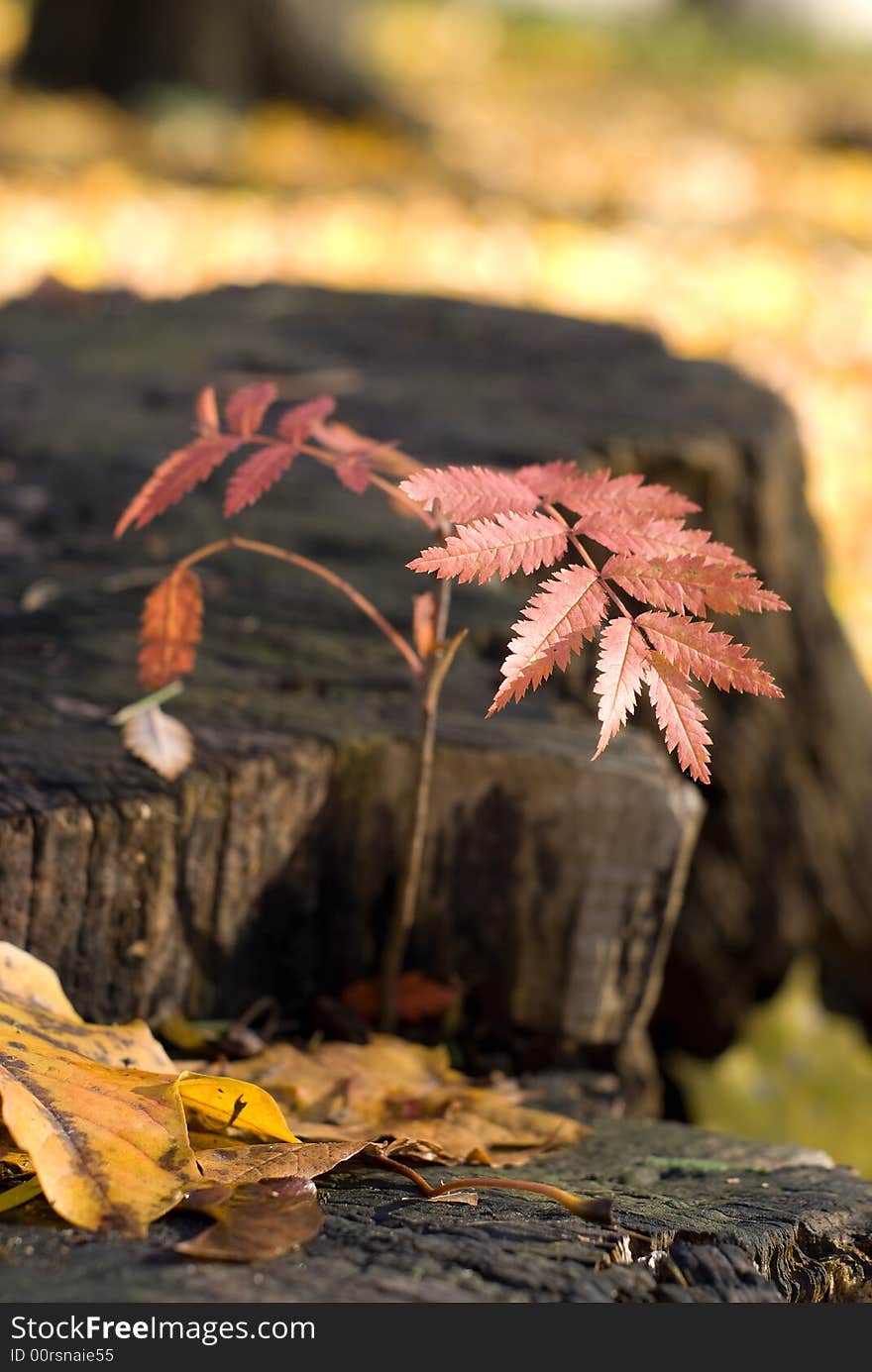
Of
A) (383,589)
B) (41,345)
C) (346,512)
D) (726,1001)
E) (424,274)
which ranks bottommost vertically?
(726,1001)

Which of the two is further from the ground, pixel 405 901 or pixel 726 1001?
pixel 405 901

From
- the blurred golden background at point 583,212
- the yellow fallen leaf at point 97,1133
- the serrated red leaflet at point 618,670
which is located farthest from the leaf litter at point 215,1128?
the blurred golden background at point 583,212

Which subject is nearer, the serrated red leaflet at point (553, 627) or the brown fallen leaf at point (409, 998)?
the serrated red leaflet at point (553, 627)

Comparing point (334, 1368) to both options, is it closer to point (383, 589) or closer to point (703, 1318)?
point (703, 1318)

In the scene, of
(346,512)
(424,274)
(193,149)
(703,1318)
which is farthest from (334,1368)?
(193,149)

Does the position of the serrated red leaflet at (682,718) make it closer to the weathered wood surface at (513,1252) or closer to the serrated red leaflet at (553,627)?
the serrated red leaflet at (553,627)

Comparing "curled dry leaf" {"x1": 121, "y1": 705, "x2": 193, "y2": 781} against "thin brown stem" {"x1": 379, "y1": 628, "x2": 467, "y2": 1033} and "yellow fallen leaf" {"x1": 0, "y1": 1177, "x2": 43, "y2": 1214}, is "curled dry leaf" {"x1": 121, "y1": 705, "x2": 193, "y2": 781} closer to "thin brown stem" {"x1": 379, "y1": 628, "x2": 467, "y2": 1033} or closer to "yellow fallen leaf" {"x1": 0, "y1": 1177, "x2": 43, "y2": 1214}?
"thin brown stem" {"x1": 379, "y1": 628, "x2": 467, "y2": 1033}

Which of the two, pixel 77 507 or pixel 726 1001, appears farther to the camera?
pixel 726 1001

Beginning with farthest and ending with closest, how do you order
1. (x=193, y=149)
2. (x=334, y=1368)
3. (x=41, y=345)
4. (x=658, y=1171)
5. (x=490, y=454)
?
(x=193, y=149) → (x=41, y=345) → (x=490, y=454) → (x=658, y=1171) → (x=334, y=1368)

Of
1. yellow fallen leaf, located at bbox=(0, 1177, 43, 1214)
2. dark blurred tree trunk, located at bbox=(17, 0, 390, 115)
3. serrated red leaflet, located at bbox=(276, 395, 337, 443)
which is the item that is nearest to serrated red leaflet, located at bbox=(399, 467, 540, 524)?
serrated red leaflet, located at bbox=(276, 395, 337, 443)
